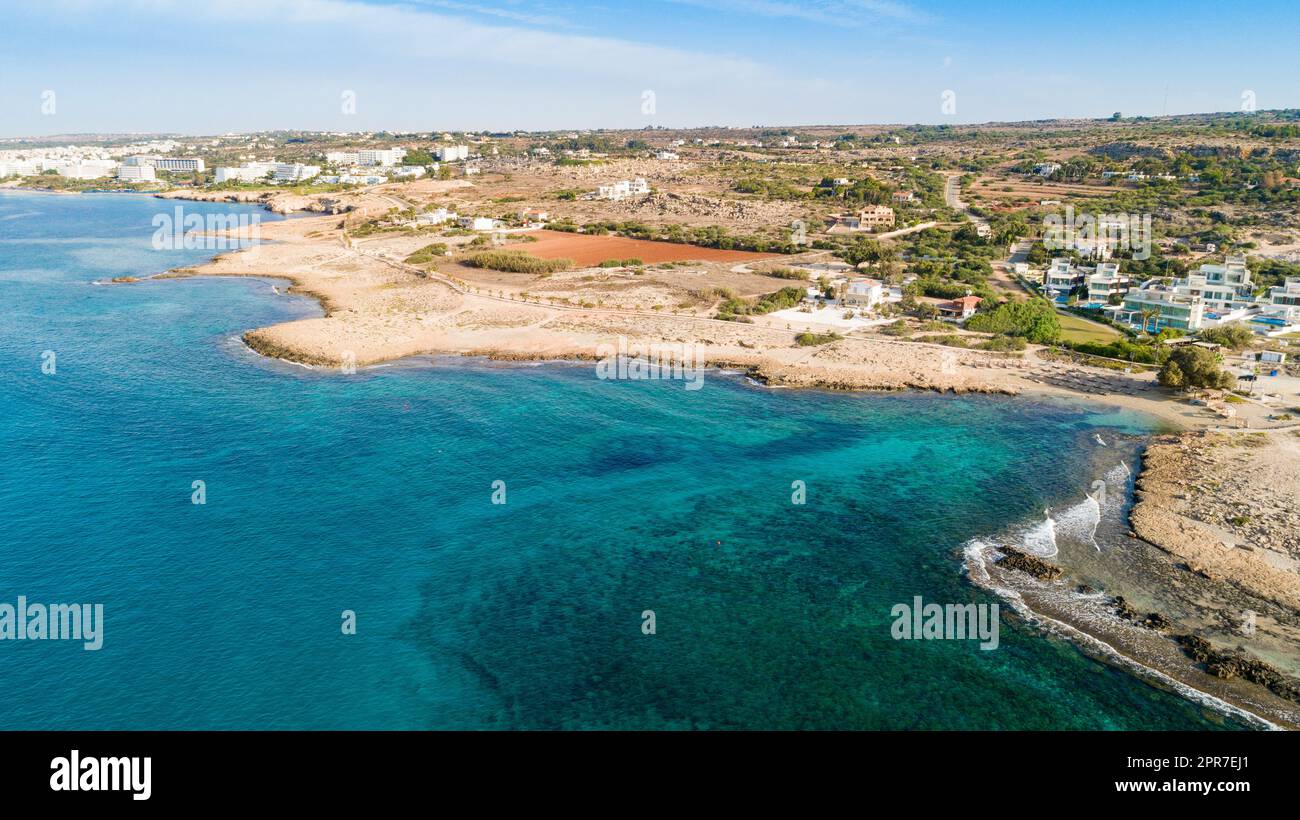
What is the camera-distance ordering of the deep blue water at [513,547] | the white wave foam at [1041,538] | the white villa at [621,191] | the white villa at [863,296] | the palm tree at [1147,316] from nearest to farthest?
A: the deep blue water at [513,547]
the white wave foam at [1041,538]
the palm tree at [1147,316]
the white villa at [863,296]
the white villa at [621,191]

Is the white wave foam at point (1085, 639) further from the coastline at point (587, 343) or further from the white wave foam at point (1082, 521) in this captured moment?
the coastline at point (587, 343)

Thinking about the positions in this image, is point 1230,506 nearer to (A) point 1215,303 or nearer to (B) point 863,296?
(B) point 863,296

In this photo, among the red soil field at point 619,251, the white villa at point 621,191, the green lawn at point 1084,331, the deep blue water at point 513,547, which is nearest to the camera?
the deep blue water at point 513,547

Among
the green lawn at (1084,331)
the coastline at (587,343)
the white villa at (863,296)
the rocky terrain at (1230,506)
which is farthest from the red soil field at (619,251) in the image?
the rocky terrain at (1230,506)

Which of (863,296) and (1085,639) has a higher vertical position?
(863,296)

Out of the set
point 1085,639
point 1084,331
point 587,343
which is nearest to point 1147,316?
point 1084,331

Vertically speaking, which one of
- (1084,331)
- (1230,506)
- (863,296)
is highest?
(863,296)
